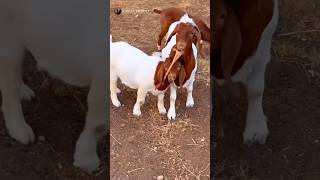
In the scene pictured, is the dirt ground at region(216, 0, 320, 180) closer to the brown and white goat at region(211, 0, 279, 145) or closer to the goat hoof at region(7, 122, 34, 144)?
the brown and white goat at region(211, 0, 279, 145)

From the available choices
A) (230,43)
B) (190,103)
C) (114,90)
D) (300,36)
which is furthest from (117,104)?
(300,36)

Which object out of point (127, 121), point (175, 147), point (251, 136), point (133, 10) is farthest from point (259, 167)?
point (133, 10)

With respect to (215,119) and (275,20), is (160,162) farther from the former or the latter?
(275,20)

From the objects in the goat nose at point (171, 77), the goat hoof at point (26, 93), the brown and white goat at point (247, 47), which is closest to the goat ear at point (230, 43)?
the brown and white goat at point (247, 47)

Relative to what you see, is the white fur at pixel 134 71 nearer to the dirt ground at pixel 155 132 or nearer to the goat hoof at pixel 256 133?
the dirt ground at pixel 155 132

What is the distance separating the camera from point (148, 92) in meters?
1.29

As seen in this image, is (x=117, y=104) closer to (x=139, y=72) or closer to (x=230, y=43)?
(x=139, y=72)

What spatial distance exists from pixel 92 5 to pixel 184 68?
27 cm

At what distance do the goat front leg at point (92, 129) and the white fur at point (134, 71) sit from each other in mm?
94

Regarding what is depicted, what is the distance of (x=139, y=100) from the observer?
1290 millimetres

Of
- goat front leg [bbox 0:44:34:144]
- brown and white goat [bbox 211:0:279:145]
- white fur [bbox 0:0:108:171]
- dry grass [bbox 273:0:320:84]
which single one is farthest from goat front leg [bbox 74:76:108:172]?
dry grass [bbox 273:0:320:84]

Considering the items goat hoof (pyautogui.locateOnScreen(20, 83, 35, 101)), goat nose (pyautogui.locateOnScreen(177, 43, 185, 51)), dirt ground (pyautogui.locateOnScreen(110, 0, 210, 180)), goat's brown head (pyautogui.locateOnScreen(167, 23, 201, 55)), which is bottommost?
dirt ground (pyautogui.locateOnScreen(110, 0, 210, 180))

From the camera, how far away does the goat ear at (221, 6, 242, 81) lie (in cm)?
112

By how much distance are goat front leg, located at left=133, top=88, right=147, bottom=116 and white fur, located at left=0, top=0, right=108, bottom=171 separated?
136 millimetres
